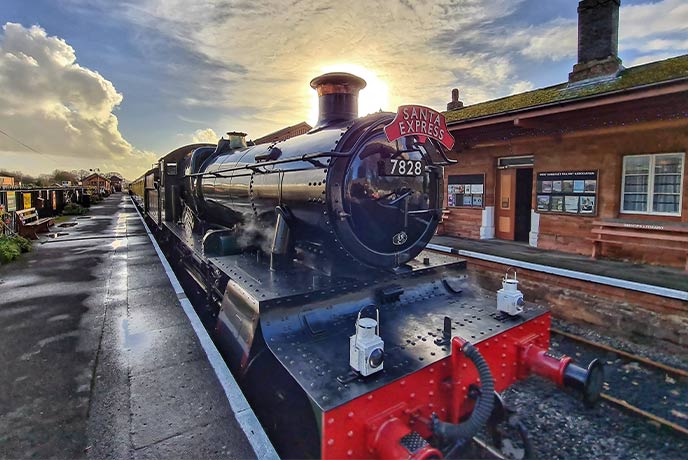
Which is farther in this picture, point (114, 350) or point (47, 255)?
point (47, 255)

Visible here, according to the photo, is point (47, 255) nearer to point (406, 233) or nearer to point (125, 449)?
point (125, 449)

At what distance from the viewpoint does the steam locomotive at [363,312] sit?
2.08 metres

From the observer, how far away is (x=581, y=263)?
7.35 metres

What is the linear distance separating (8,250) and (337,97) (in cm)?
950

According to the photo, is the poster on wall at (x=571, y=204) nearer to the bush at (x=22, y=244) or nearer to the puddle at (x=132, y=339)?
the puddle at (x=132, y=339)

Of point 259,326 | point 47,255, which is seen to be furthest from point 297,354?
point 47,255

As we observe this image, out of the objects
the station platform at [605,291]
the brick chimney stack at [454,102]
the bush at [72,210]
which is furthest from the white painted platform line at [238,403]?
the bush at [72,210]

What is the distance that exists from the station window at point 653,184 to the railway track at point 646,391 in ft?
13.6

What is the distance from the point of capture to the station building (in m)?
6.96

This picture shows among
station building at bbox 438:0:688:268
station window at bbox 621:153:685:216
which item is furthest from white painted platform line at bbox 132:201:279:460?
station window at bbox 621:153:685:216

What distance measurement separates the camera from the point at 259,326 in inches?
Answer: 99.3

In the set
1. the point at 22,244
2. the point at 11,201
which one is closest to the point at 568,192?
the point at 22,244

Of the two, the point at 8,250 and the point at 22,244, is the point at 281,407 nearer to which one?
the point at 8,250

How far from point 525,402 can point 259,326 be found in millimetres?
2718
